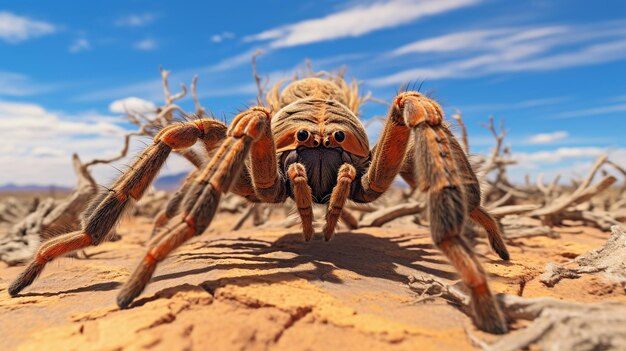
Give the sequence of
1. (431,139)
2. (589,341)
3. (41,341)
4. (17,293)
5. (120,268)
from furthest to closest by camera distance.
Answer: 1. (120,268)
2. (17,293)
3. (431,139)
4. (41,341)
5. (589,341)

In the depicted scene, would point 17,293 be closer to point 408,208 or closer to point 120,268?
point 120,268

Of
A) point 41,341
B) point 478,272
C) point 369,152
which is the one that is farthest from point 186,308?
point 369,152

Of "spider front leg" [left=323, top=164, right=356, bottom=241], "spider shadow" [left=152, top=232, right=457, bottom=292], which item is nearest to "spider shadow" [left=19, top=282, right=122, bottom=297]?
"spider shadow" [left=152, top=232, right=457, bottom=292]

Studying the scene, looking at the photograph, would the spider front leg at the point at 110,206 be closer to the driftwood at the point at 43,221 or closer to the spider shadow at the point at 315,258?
the spider shadow at the point at 315,258

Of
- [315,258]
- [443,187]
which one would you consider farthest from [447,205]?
[315,258]

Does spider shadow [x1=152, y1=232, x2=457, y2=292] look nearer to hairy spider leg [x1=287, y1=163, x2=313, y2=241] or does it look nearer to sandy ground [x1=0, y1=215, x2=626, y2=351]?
sandy ground [x1=0, y1=215, x2=626, y2=351]

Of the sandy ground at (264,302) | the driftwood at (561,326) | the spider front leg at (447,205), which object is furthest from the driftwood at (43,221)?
the driftwood at (561,326)

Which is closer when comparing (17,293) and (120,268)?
(17,293)
